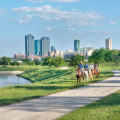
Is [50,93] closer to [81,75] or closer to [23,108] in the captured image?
[23,108]

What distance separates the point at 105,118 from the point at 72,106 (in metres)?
2.57

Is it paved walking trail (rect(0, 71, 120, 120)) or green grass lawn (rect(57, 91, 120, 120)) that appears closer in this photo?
green grass lawn (rect(57, 91, 120, 120))

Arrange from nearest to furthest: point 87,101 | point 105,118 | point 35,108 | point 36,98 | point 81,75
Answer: point 105,118 → point 35,108 → point 87,101 → point 36,98 → point 81,75

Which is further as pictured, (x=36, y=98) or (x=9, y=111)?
(x=36, y=98)

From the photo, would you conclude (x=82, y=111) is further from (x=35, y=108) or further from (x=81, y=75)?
(x=81, y=75)

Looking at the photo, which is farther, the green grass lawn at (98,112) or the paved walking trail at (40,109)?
the paved walking trail at (40,109)

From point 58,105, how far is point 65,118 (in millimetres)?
2483

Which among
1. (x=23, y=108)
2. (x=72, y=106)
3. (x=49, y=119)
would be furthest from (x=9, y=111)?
(x=72, y=106)

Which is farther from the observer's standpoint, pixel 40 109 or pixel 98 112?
pixel 40 109

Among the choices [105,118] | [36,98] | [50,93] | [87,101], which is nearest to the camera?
[105,118]

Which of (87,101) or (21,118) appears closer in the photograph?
(21,118)

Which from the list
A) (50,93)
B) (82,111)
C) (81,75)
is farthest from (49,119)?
A: (81,75)

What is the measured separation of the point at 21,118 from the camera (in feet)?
29.5

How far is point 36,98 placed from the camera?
527 inches
